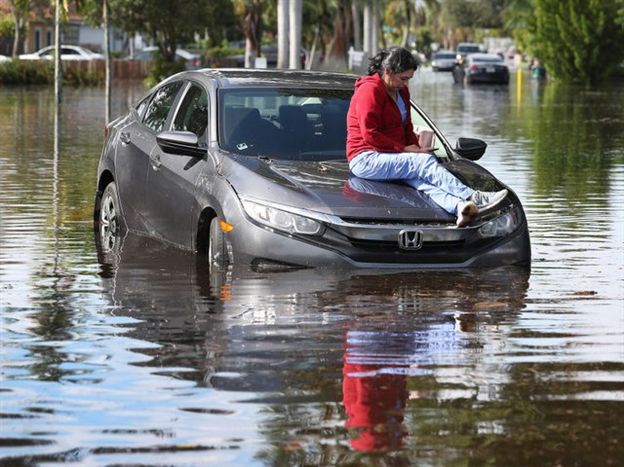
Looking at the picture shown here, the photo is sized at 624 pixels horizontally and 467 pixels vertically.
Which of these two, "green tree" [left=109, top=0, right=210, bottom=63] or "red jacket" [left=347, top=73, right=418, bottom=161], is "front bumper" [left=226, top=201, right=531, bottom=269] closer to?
"red jacket" [left=347, top=73, right=418, bottom=161]

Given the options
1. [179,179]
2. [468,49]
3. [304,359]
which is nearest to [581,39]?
[468,49]

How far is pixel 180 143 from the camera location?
10625 mm

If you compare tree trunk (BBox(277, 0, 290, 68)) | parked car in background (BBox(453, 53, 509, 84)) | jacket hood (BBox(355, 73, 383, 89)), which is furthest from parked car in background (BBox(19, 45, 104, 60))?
jacket hood (BBox(355, 73, 383, 89))

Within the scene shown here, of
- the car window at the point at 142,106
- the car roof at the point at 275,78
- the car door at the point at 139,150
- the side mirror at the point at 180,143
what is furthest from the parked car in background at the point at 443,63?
the side mirror at the point at 180,143

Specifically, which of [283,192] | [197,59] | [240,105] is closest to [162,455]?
[283,192]

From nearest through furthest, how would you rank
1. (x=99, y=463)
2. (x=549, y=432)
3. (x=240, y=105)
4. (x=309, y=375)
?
(x=99, y=463), (x=549, y=432), (x=309, y=375), (x=240, y=105)

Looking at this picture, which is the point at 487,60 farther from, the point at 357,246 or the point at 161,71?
the point at 357,246

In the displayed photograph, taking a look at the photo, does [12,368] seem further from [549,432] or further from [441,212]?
[441,212]

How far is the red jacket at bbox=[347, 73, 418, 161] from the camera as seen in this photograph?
10602mm

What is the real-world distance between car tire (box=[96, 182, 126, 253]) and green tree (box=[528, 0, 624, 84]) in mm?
60076

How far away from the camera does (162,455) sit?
5582mm

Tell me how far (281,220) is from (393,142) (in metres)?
1.38

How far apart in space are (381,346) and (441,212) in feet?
7.38

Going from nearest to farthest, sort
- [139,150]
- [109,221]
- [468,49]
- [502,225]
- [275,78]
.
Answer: [502,225], [275,78], [139,150], [109,221], [468,49]
